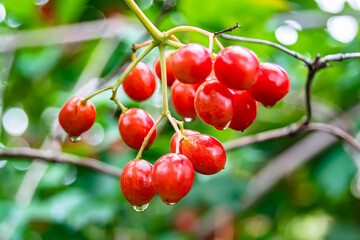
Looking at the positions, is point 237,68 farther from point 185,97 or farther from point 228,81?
point 185,97

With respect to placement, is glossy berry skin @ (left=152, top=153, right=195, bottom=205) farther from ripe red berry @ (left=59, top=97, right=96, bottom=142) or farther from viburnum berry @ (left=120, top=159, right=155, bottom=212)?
ripe red berry @ (left=59, top=97, right=96, bottom=142)

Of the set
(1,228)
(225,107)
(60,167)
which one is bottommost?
(60,167)

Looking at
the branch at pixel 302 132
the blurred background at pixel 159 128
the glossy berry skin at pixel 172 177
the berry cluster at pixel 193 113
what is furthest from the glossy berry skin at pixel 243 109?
the blurred background at pixel 159 128

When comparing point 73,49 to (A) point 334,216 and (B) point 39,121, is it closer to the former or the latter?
(B) point 39,121

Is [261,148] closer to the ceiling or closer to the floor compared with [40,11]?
closer to the floor

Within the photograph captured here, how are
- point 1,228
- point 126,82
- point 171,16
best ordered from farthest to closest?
point 171,16
point 1,228
point 126,82

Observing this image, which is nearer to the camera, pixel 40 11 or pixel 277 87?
pixel 277 87

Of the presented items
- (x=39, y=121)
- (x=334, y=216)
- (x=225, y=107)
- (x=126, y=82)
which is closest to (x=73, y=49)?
(x=39, y=121)

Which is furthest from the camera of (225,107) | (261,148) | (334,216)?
(334,216)
